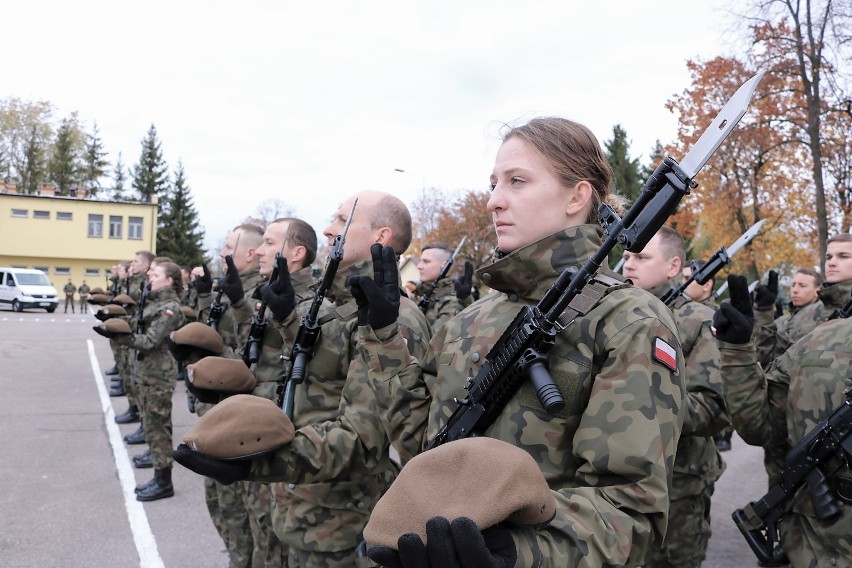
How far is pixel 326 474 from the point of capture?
2.50 metres

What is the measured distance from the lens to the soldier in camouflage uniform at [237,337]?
428 cm

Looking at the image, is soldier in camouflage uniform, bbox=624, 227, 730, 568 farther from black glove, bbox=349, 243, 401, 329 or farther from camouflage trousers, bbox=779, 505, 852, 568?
black glove, bbox=349, 243, 401, 329

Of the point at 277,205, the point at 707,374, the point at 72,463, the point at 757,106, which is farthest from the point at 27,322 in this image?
the point at 277,205

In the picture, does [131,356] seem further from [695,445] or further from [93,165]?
[93,165]

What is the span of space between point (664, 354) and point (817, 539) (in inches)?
73.8

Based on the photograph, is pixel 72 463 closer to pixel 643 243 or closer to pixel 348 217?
pixel 348 217

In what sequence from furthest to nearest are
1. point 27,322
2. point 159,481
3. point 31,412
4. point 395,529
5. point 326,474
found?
1. point 27,322
2. point 31,412
3. point 159,481
4. point 326,474
5. point 395,529

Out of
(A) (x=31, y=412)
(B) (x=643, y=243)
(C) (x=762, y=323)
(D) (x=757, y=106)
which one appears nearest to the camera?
(B) (x=643, y=243)

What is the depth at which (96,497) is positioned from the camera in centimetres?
623

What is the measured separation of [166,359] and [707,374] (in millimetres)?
6078

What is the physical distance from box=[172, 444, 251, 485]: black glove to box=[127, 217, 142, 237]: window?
50640mm

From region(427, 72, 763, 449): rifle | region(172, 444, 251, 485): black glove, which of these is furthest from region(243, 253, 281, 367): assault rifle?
region(427, 72, 763, 449): rifle

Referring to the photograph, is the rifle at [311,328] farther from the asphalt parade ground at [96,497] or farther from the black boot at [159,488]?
the black boot at [159,488]

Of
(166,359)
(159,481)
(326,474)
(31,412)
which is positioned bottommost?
(31,412)
